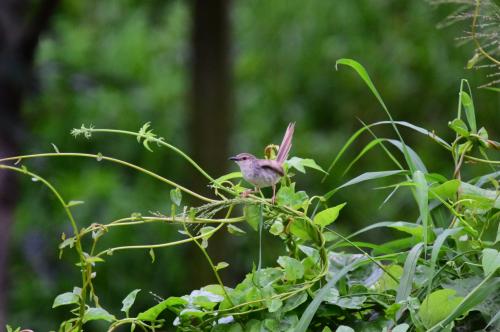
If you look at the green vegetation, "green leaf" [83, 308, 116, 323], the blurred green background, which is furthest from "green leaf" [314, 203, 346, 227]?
the blurred green background

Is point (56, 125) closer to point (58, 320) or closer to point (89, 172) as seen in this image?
point (89, 172)

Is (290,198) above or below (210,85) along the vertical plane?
above

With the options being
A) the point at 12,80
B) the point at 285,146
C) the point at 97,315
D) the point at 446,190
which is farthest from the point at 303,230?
the point at 12,80

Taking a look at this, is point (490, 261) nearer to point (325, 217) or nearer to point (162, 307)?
point (325, 217)

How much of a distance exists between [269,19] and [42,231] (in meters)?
3.24

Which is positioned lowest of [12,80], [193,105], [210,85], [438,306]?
[193,105]

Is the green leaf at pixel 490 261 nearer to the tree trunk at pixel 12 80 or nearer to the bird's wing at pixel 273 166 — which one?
the bird's wing at pixel 273 166

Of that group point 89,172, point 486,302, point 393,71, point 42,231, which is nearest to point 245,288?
point 486,302

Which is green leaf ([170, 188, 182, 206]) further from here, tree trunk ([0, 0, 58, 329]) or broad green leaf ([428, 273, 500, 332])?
tree trunk ([0, 0, 58, 329])

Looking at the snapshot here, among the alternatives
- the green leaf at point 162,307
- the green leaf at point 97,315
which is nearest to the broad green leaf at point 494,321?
the green leaf at point 162,307

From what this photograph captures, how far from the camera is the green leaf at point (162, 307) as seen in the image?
142cm

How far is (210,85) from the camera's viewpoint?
19.7ft

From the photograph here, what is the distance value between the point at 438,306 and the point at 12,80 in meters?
3.98

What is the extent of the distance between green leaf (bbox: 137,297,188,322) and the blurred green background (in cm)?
423
